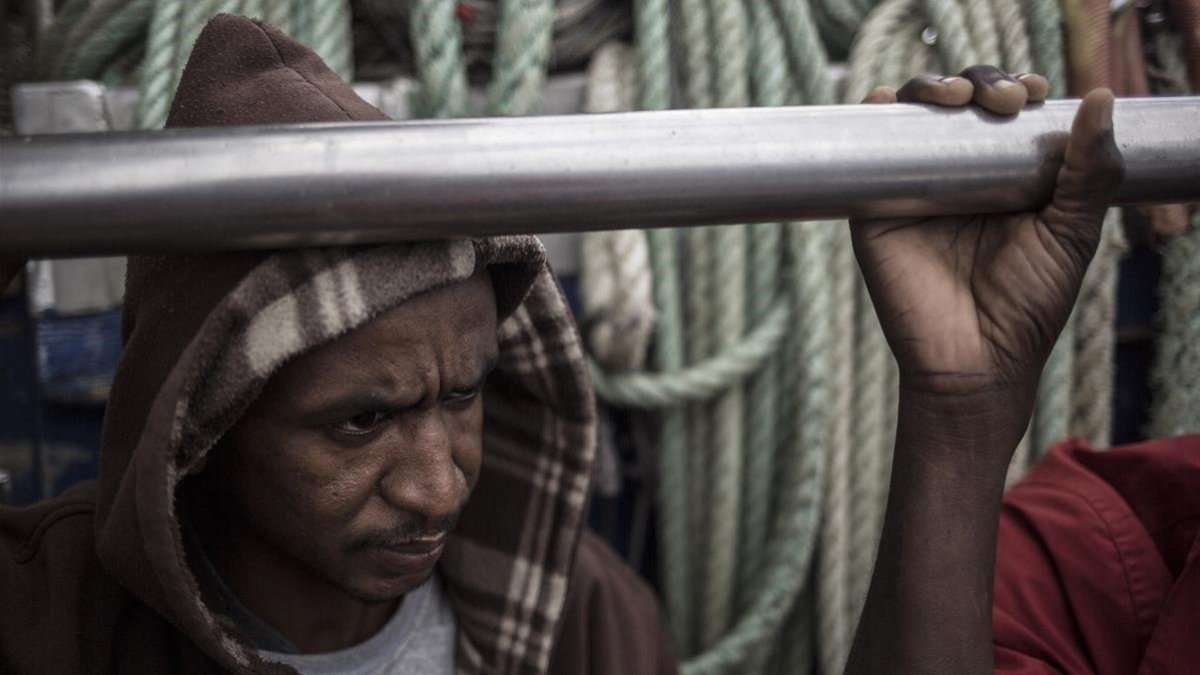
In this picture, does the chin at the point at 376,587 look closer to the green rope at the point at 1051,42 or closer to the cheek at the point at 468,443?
Answer: the cheek at the point at 468,443

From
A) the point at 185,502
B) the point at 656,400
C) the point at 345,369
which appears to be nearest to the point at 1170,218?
the point at 656,400

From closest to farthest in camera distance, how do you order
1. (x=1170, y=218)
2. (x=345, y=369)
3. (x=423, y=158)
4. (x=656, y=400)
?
1. (x=423, y=158)
2. (x=345, y=369)
3. (x=1170, y=218)
4. (x=656, y=400)

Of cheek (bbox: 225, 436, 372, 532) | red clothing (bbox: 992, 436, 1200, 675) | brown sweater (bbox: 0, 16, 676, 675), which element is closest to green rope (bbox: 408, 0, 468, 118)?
brown sweater (bbox: 0, 16, 676, 675)

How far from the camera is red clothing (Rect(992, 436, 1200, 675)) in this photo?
3.97 ft

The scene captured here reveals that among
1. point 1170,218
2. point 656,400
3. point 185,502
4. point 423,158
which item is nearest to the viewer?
point 423,158

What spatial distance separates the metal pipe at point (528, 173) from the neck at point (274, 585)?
559 millimetres

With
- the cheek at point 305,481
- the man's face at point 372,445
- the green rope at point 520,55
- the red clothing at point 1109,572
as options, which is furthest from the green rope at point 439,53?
the red clothing at point 1109,572

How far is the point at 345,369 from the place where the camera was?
107 centimetres

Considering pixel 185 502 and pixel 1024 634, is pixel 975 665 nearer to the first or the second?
pixel 1024 634

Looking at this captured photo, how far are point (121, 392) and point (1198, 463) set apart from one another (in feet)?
3.71

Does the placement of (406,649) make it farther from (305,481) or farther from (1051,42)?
(1051,42)

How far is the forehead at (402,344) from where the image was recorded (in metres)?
1.06

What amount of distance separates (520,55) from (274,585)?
2.63 ft

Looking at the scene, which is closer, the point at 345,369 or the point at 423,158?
the point at 423,158
